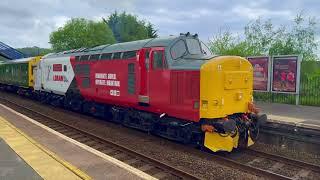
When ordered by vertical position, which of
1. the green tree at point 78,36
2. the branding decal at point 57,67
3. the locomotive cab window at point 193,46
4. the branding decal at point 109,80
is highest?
the green tree at point 78,36

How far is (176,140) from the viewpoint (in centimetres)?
1248

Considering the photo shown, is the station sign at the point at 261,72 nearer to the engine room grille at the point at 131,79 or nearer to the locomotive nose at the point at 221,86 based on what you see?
the locomotive nose at the point at 221,86

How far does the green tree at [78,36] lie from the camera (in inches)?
2721

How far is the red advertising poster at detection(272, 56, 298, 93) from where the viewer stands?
17703 mm

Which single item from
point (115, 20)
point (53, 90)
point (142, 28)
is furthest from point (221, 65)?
point (115, 20)

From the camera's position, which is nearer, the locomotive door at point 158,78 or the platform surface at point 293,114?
the locomotive door at point 158,78

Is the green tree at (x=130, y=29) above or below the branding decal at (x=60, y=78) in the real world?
above

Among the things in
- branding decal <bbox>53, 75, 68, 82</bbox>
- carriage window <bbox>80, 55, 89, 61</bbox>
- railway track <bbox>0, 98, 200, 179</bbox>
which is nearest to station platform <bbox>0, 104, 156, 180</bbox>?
railway track <bbox>0, 98, 200, 179</bbox>

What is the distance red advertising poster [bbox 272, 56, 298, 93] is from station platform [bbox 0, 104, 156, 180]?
11400 millimetres

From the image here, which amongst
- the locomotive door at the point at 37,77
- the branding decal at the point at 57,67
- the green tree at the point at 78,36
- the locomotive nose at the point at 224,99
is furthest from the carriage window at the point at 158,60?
the green tree at the point at 78,36

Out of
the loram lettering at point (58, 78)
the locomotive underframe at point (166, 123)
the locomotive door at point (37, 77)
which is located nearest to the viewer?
the locomotive underframe at point (166, 123)

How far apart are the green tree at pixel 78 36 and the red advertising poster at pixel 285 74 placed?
5338 centimetres

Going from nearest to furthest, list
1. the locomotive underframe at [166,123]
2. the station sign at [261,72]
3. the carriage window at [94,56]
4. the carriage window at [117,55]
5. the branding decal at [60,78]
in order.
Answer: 1. the locomotive underframe at [166,123]
2. the carriage window at [117,55]
3. the carriage window at [94,56]
4. the station sign at [261,72]
5. the branding decal at [60,78]

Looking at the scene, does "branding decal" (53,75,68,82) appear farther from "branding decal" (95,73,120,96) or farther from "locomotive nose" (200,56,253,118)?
"locomotive nose" (200,56,253,118)
